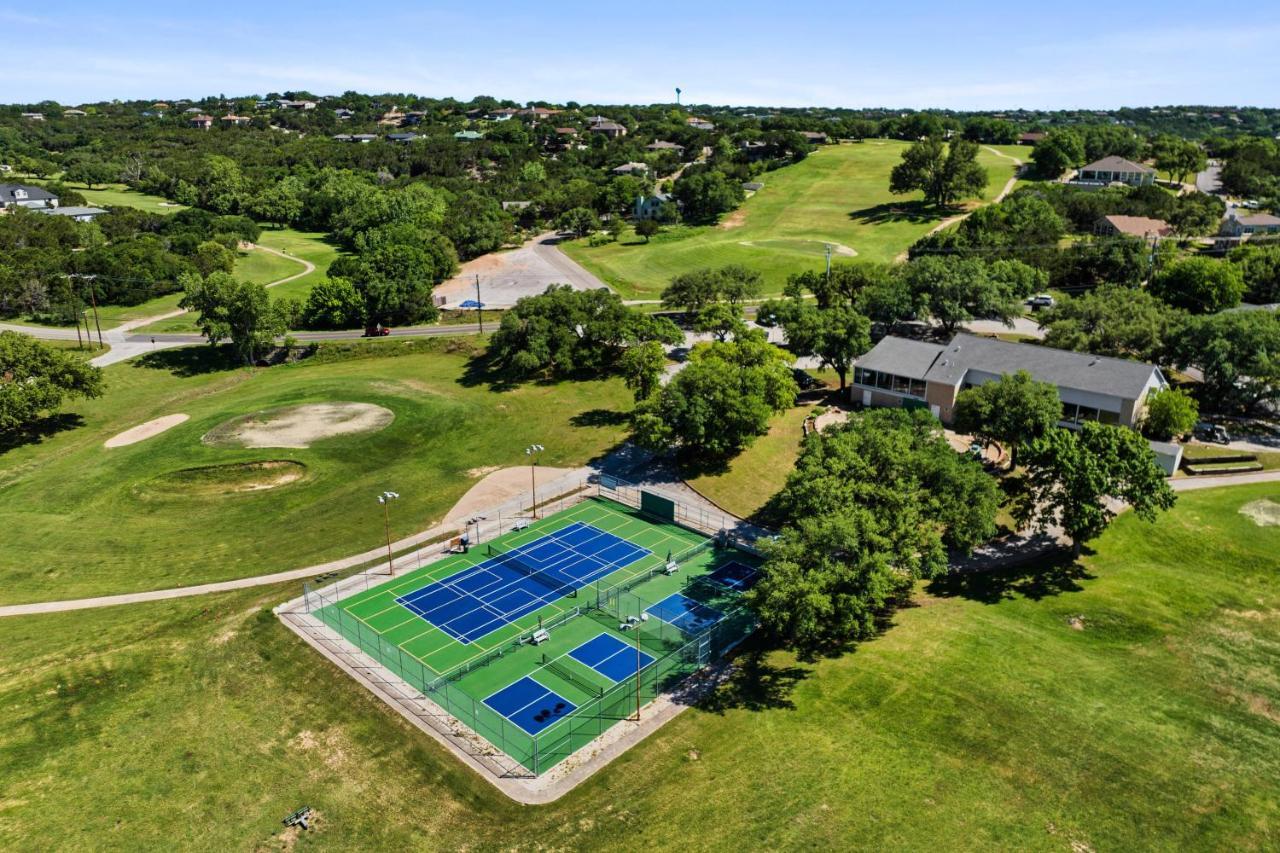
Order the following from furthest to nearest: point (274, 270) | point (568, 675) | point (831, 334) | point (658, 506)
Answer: point (274, 270) → point (831, 334) → point (658, 506) → point (568, 675)

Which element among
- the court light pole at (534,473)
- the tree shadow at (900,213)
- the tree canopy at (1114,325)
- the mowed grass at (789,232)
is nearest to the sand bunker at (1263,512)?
the tree canopy at (1114,325)

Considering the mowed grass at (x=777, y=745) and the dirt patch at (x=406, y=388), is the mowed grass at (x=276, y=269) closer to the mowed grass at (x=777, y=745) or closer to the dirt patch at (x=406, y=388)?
the dirt patch at (x=406, y=388)

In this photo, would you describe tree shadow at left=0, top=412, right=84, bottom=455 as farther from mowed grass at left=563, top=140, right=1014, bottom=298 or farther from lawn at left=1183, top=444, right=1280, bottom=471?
lawn at left=1183, top=444, right=1280, bottom=471

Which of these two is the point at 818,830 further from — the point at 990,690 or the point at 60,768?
the point at 60,768

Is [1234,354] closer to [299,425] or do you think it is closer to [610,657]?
[610,657]

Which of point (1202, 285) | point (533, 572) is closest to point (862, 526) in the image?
point (533, 572)
